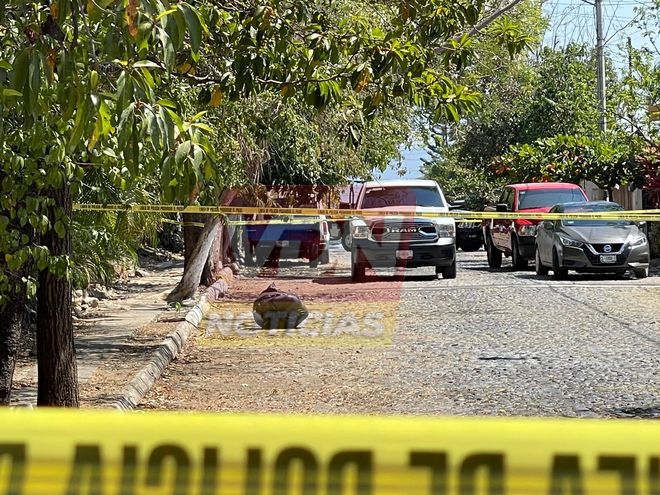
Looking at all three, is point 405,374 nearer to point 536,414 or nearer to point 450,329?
point 536,414

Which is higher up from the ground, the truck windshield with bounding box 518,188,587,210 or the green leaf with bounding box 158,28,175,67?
the green leaf with bounding box 158,28,175,67

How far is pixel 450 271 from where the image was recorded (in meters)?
22.2

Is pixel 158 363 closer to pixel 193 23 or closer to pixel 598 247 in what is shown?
pixel 193 23

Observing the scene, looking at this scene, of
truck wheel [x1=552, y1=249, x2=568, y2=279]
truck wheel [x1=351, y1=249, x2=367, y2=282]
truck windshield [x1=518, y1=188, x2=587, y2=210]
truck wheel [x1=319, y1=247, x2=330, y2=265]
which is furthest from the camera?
truck wheel [x1=319, y1=247, x2=330, y2=265]

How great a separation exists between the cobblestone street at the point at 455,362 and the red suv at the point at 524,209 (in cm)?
513

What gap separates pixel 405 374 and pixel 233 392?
160cm

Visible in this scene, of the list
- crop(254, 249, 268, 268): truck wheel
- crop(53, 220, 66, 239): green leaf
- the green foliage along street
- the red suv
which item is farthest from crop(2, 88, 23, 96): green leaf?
crop(254, 249, 268, 268): truck wheel

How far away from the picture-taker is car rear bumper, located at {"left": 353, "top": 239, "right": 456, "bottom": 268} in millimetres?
21312

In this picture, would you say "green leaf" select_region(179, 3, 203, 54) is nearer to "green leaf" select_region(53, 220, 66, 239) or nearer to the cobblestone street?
"green leaf" select_region(53, 220, 66, 239)

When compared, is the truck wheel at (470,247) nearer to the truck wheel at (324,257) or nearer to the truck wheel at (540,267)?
the truck wheel at (324,257)

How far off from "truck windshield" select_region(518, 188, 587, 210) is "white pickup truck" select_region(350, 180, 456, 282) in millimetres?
2952

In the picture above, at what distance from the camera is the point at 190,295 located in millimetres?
18078

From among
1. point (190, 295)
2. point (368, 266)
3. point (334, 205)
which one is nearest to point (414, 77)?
point (190, 295)

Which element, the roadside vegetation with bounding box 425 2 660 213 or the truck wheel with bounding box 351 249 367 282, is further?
the roadside vegetation with bounding box 425 2 660 213
